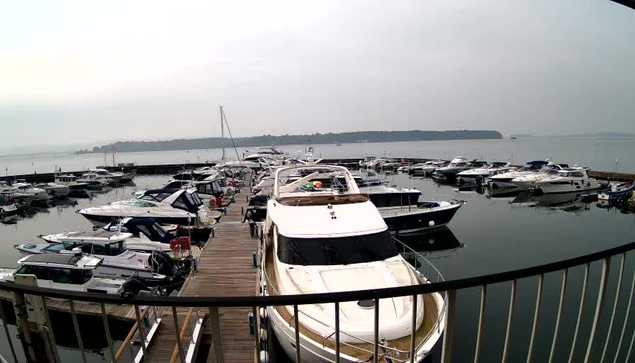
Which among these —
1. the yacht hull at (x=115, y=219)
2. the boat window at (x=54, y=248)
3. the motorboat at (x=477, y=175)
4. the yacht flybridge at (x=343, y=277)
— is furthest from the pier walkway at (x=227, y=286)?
the motorboat at (x=477, y=175)

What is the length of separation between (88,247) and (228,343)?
9063 mm

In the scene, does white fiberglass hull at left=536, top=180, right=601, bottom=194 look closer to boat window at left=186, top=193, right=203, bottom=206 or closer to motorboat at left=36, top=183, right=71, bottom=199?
boat window at left=186, top=193, right=203, bottom=206

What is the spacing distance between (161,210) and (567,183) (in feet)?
116

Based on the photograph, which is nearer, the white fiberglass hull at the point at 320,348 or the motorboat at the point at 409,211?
the white fiberglass hull at the point at 320,348

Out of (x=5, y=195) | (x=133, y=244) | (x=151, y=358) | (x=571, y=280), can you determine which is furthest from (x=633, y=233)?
(x=5, y=195)

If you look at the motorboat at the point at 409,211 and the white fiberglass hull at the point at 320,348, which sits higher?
the white fiberglass hull at the point at 320,348

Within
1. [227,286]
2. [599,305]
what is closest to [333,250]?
[227,286]

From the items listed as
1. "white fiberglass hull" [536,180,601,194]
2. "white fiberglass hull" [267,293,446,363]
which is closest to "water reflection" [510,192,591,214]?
"white fiberglass hull" [536,180,601,194]

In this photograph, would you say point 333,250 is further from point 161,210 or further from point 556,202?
point 556,202

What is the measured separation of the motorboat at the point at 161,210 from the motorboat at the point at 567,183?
30918 millimetres

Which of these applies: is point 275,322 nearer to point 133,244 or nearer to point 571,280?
point 133,244

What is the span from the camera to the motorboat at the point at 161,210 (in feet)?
64.2

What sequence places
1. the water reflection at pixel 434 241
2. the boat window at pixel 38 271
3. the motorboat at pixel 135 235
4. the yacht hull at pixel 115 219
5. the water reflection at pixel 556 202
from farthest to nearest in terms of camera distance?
the water reflection at pixel 556 202 → the yacht hull at pixel 115 219 → the water reflection at pixel 434 241 → the motorboat at pixel 135 235 → the boat window at pixel 38 271

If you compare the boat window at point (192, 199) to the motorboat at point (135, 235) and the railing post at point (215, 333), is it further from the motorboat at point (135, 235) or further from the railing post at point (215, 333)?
the railing post at point (215, 333)
